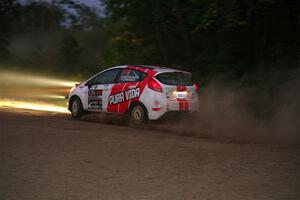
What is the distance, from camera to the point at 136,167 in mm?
7801

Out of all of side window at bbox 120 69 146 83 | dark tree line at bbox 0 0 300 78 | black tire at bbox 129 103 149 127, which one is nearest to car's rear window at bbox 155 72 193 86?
side window at bbox 120 69 146 83

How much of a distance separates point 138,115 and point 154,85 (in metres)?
0.91

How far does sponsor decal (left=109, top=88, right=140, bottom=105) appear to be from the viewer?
12803mm

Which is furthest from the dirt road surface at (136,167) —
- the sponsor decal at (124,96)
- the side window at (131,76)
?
the side window at (131,76)

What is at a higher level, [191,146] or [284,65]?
[284,65]

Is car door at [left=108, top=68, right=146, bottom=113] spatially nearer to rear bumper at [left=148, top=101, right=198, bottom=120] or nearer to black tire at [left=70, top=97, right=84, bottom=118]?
rear bumper at [left=148, top=101, right=198, bottom=120]

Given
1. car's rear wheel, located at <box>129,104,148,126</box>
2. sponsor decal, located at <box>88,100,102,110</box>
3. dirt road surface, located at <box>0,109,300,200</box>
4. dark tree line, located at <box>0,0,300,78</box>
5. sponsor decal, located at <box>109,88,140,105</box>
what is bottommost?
dirt road surface, located at <box>0,109,300,200</box>

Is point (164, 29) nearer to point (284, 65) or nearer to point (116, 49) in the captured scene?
point (116, 49)

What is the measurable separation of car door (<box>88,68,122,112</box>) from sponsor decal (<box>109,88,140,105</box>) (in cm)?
16

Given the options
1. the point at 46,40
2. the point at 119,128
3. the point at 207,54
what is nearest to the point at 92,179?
the point at 119,128

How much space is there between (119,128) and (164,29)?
299 inches

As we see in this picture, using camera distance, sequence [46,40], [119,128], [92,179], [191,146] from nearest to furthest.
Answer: [92,179]
[191,146]
[119,128]
[46,40]

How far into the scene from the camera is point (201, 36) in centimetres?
1881

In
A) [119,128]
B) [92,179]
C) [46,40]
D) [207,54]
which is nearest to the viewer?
[92,179]
